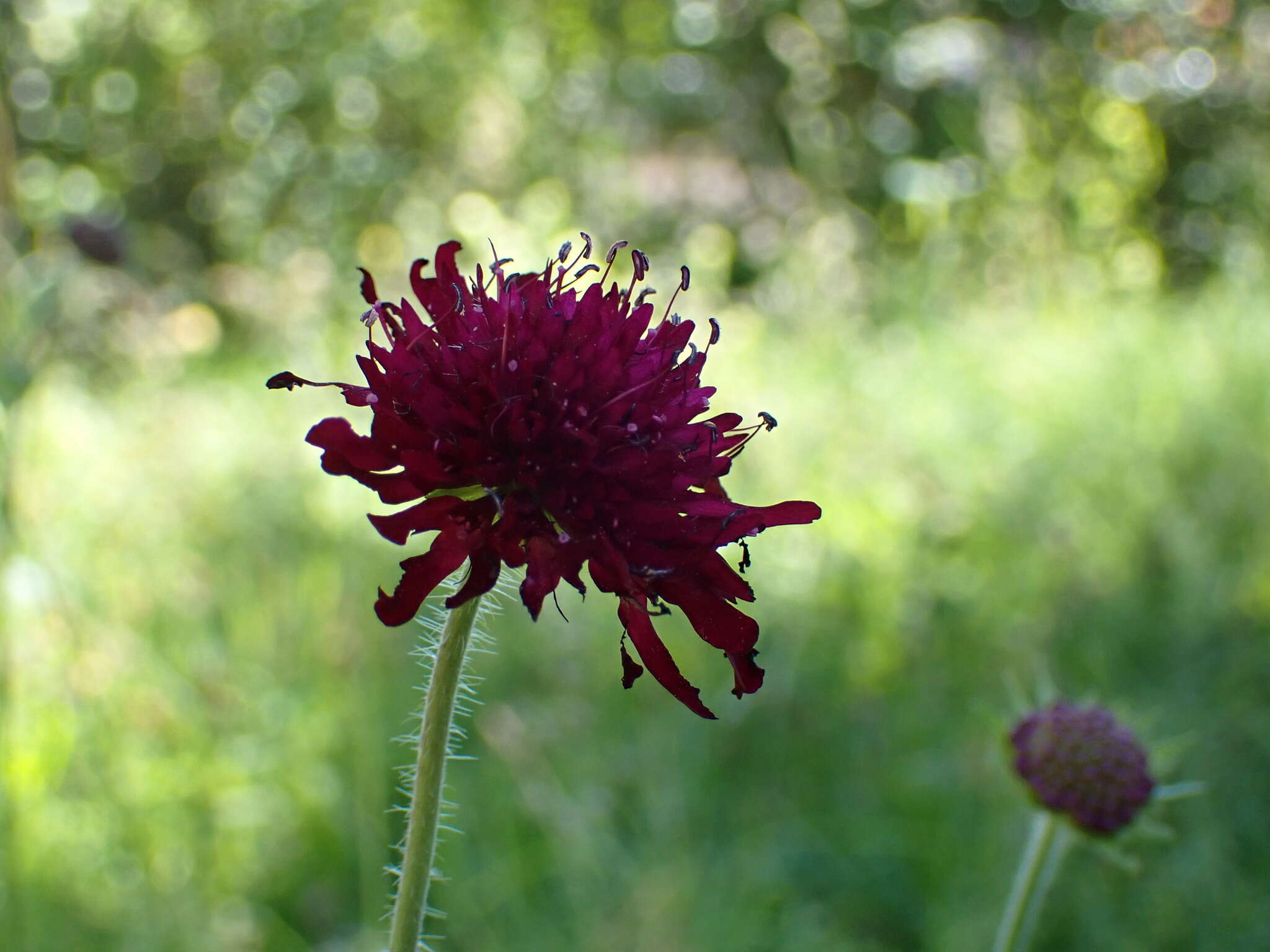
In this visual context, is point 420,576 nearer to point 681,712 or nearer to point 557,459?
point 557,459

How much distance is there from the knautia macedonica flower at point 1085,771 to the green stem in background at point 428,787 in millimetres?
925

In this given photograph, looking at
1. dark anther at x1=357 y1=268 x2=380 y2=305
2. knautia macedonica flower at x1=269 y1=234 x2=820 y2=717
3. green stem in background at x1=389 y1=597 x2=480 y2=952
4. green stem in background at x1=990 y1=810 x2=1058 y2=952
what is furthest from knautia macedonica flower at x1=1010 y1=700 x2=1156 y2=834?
dark anther at x1=357 y1=268 x2=380 y2=305

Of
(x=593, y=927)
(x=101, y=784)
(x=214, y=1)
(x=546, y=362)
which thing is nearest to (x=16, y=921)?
(x=101, y=784)

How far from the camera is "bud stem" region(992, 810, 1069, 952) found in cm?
130

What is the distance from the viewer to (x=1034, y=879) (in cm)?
136

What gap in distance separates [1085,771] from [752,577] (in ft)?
5.76

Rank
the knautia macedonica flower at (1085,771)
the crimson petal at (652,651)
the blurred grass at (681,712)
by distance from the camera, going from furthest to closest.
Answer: the blurred grass at (681,712) < the knautia macedonica flower at (1085,771) < the crimson petal at (652,651)

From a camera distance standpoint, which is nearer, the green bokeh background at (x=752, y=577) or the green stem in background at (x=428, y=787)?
the green stem in background at (x=428, y=787)

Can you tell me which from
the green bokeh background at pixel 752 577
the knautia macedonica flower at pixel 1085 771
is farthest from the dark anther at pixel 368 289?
the knautia macedonica flower at pixel 1085 771

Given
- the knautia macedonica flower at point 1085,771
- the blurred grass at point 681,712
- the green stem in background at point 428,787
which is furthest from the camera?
the blurred grass at point 681,712

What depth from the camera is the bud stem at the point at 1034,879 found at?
1.30 metres

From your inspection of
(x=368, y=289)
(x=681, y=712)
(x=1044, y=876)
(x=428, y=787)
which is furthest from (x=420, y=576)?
(x=681, y=712)

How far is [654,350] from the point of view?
105 centimetres

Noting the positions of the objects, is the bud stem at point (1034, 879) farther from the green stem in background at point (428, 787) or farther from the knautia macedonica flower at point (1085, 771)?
the green stem in background at point (428, 787)
